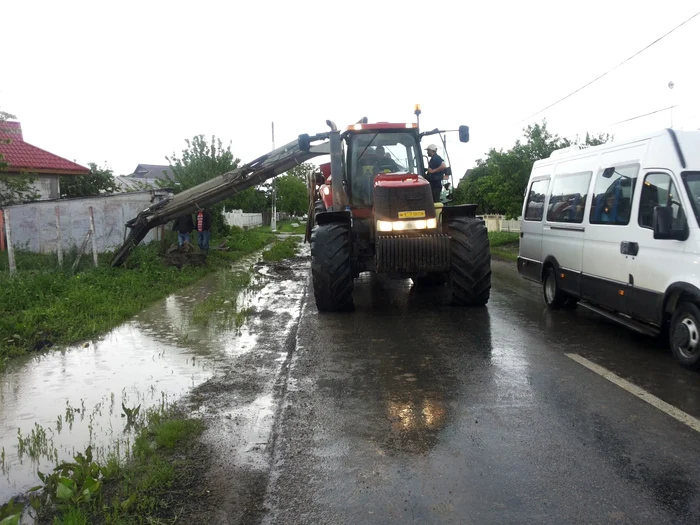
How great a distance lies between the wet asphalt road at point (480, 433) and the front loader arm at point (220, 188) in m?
8.07

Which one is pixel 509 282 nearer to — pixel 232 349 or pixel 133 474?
pixel 232 349

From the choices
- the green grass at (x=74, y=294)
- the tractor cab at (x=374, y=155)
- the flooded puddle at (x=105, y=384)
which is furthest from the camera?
the tractor cab at (x=374, y=155)

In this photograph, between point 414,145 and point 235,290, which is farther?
point 235,290

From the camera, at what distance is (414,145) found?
1074cm

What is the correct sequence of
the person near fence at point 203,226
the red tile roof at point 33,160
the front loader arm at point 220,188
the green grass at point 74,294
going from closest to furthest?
the green grass at point 74,294 < the front loader arm at point 220,188 < the person near fence at point 203,226 < the red tile roof at point 33,160

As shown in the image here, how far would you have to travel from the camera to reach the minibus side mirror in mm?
6168

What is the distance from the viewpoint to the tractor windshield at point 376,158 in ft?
34.5

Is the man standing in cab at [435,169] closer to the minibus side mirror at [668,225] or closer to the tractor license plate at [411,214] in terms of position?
the tractor license plate at [411,214]

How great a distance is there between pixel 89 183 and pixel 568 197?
25232mm

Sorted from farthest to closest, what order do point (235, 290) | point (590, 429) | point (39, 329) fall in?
point (235, 290), point (39, 329), point (590, 429)

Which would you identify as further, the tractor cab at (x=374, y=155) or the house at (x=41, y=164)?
the house at (x=41, y=164)

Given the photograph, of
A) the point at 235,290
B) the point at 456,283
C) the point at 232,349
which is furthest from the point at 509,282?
the point at 232,349

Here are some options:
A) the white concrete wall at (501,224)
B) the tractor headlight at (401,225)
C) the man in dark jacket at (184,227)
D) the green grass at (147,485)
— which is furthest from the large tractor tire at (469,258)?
the white concrete wall at (501,224)

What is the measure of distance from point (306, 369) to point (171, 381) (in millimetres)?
1401
